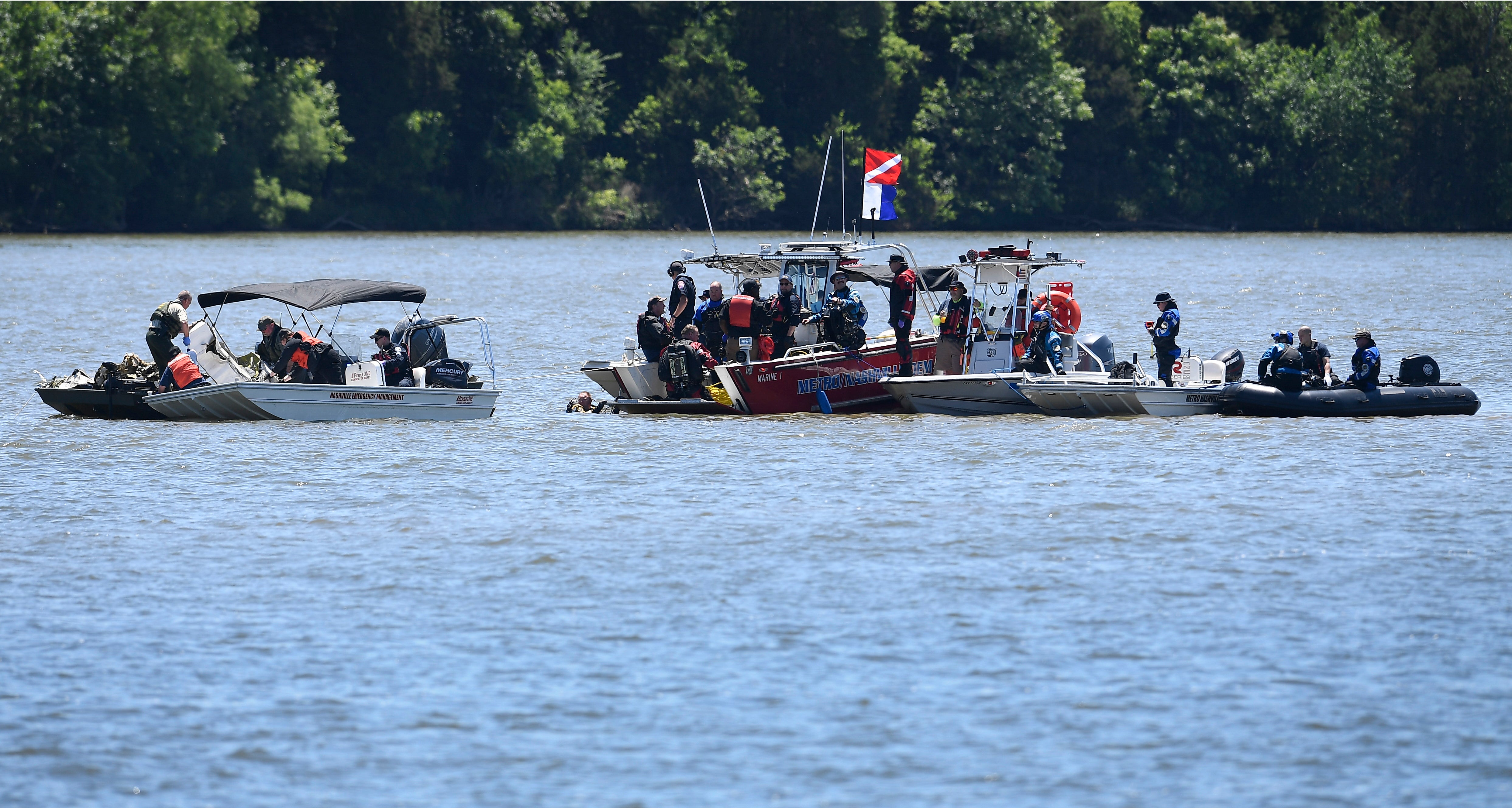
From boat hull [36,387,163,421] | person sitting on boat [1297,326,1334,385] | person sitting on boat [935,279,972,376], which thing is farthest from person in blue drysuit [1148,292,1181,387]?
boat hull [36,387,163,421]

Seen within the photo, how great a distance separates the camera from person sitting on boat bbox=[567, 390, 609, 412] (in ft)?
86.4

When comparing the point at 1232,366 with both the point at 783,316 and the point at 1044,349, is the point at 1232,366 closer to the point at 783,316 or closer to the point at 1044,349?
the point at 1044,349

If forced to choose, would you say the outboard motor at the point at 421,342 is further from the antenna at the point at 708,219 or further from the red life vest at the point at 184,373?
the antenna at the point at 708,219

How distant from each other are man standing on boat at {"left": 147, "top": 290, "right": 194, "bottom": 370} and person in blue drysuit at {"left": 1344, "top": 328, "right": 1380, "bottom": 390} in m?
15.5

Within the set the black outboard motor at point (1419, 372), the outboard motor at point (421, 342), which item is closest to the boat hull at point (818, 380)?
the outboard motor at point (421, 342)

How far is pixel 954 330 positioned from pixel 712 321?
3.35 meters

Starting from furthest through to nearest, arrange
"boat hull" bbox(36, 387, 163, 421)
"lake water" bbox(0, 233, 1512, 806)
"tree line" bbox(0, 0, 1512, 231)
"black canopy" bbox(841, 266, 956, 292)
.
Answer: "tree line" bbox(0, 0, 1512, 231) < "black canopy" bbox(841, 266, 956, 292) < "boat hull" bbox(36, 387, 163, 421) < "lake water" bbox(0, 233, 1512, 806)

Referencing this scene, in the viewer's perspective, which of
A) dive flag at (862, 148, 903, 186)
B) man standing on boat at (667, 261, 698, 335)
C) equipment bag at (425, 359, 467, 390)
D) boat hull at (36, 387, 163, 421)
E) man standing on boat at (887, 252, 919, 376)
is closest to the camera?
man standing on boat at (887, 252, 919, 376)

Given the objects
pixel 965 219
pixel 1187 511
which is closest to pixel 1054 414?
pixel 1187 511

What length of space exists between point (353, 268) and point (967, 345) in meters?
44.6

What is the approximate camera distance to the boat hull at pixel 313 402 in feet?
78.8

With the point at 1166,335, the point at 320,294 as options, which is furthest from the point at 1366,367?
the point at 320,294

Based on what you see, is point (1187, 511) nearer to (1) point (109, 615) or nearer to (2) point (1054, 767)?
(2) point (1054, 767)

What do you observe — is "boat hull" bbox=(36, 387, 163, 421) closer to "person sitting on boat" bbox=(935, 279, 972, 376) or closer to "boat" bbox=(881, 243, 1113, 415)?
"boat" bbox=(881, 243, 1113, 415)
